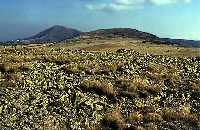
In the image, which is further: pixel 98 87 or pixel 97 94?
pixel 98 87

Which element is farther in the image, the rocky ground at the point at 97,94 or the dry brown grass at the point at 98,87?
the dry brown grass at the point at 98,87

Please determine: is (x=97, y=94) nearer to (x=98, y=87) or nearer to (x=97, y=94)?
(x=97, y=94)

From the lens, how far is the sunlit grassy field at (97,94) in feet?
82.5

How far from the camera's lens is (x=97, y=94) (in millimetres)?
29656

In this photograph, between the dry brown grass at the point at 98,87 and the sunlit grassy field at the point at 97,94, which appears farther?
the dry brown grass at the point at 98,87

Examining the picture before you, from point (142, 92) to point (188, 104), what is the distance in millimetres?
3457

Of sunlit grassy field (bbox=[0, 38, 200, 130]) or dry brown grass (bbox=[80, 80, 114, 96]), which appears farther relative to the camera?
dry brown grass (bbox=[80, 80, 114, 96])

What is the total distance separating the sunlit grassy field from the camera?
2516 centimetres

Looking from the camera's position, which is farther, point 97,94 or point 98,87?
point 98,87

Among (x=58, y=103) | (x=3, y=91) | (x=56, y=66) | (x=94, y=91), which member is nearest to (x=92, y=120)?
(x=58, y=103)

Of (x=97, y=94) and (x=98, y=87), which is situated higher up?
(x=98, y=87)

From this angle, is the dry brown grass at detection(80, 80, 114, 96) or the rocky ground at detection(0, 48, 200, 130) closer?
the rocky ground at detection(0, 48, 200, 130)

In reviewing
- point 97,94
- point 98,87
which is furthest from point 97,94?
point 98,87

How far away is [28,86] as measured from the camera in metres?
29.5
